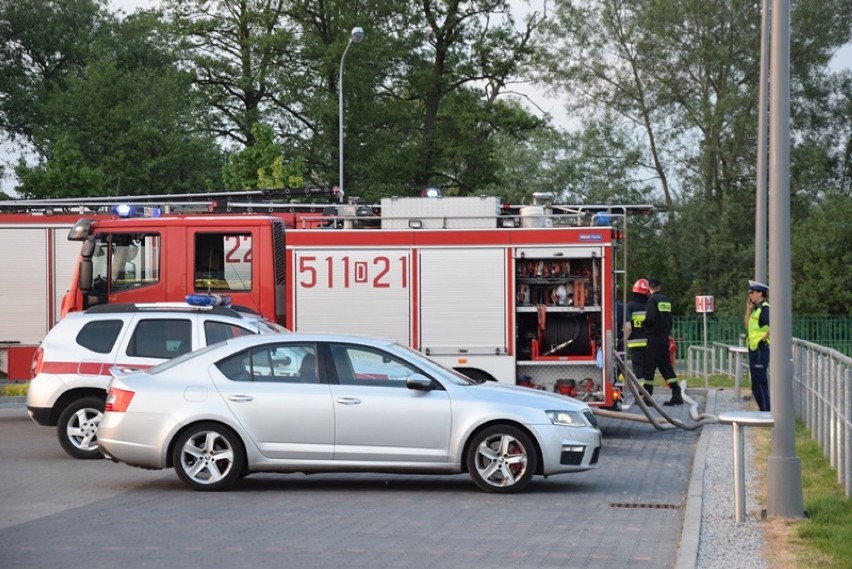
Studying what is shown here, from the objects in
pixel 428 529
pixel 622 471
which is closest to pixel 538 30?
pixel 622 471

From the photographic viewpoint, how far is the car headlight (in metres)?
13.2

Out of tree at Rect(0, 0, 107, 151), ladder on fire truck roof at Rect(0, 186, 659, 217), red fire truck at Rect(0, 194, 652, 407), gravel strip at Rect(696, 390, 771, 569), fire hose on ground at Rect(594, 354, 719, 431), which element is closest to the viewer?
gravel strip at Rect(696, 390, 771, 569)

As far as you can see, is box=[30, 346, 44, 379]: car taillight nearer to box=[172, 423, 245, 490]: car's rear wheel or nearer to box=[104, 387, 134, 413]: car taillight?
box=[104, 387, 134, 413]: car taillight

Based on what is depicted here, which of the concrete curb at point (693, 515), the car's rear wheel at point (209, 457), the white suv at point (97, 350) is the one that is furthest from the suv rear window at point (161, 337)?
the concrete curb at point (693, 515)

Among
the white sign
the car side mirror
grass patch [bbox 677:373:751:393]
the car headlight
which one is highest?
the white sign

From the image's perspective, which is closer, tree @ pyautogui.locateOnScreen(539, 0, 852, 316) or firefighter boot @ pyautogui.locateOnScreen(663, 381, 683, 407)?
firefighter boot @ pyautogui.locateOnScreen(663, 381, 683, 407)

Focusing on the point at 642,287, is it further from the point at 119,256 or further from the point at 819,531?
the point at 819,531

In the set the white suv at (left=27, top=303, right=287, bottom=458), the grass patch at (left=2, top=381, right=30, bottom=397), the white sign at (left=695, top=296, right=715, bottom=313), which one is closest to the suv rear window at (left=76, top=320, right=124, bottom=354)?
the white suv at (left=27, top=303, right=287, bottom=458)

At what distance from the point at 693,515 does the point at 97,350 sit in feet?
25.2

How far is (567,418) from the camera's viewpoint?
43.5 ft

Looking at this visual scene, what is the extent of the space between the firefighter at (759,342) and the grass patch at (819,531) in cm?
553

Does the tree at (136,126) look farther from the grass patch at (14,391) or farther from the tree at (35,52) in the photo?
the grass patch at (14,391)

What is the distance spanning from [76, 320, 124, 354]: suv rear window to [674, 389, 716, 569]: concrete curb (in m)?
6.57

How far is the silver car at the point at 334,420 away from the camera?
1306 centimetres
